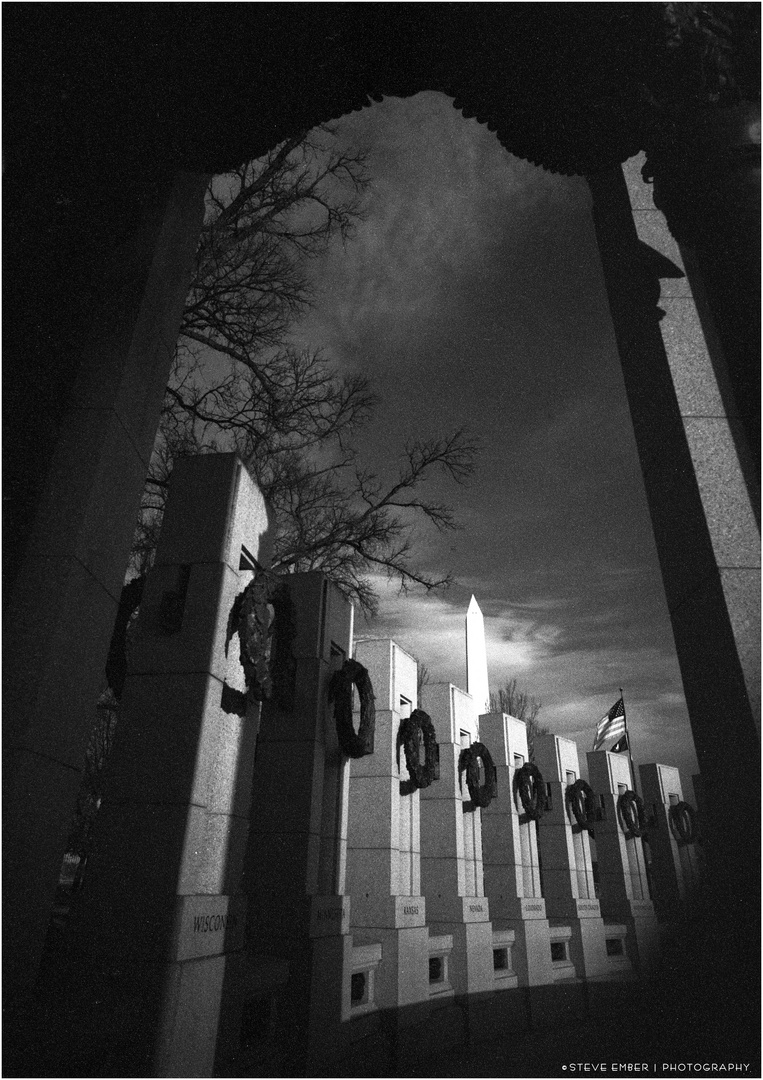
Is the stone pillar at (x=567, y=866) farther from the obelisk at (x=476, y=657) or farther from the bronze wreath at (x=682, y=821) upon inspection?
the obelisk at (x=476, y=657)

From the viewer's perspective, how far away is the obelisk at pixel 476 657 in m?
37.5

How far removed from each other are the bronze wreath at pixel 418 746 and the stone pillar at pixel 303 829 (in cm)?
233

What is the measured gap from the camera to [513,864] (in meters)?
15.1

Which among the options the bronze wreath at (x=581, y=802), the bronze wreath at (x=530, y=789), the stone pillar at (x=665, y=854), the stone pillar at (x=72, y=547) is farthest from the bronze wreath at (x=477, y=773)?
the stone pillar at (x=72, y=547)

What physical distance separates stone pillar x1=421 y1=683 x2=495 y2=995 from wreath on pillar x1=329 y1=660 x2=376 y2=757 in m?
4.45

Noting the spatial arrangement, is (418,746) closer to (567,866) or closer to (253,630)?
(253,630)

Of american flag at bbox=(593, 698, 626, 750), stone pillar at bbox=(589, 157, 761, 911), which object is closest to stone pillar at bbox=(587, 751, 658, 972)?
american flag at bbox=(593, 698, 626, 750)

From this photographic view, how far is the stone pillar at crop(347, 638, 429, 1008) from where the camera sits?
9836 millimetres

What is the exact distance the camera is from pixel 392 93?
5984mm

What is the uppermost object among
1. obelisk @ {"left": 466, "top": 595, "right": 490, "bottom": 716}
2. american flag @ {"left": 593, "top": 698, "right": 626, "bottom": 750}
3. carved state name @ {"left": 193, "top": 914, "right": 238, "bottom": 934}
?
obelisk @ {"left": 466, "top": 595, "right": 490, "bottom": 716}

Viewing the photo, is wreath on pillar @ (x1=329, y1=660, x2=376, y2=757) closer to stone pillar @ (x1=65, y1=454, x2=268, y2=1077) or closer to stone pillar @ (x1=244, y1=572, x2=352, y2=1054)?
stone pillar @ (x1=244, y1=572, x2=352, y2=1054)

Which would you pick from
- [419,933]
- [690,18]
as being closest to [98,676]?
[690,18]

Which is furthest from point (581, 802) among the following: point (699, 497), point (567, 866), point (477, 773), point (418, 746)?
point (699, 497)

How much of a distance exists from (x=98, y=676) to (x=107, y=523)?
1.07m
